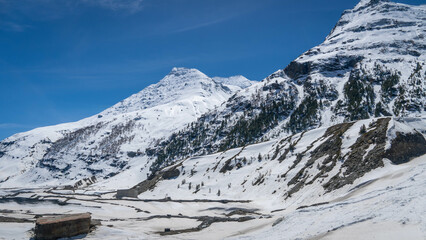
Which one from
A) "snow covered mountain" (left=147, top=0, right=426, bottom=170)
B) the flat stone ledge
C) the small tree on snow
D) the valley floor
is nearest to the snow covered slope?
the small tree on snow

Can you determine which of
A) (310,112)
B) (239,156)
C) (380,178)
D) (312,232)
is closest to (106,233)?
(312,232)

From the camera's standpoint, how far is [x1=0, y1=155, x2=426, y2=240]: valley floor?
1545 cm

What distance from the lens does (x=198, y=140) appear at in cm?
18100

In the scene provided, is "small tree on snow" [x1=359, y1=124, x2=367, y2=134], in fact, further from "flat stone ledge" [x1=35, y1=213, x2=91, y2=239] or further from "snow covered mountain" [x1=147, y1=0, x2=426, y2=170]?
"snow covered mountain" [x1=147, y1=0, x2=426, y2=170]

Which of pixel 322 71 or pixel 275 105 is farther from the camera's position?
pixel 322 71

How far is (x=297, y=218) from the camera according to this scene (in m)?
24.0

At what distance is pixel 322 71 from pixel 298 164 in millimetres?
155659

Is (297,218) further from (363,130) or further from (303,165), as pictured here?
(363,130)

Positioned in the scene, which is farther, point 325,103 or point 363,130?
point 325,103

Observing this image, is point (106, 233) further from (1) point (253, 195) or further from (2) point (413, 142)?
(2) point (413, 142)

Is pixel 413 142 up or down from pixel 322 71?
down

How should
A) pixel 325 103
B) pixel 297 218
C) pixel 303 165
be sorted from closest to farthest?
pixel 297 218 → pixel 303 165 → pixel 325 103

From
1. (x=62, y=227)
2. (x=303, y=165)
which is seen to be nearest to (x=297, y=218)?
(x=62, y=227)

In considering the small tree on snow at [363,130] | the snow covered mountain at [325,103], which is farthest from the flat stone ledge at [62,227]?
the snow covered mountain at [325,103]
